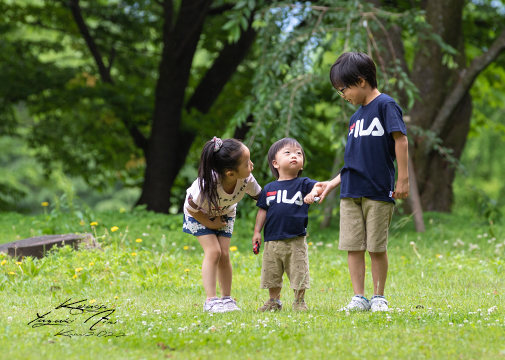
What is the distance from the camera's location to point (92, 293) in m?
4.26

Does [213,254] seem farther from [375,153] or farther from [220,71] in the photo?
[220,71]

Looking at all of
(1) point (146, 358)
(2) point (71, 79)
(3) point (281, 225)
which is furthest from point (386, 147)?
(2) point (71, 79)

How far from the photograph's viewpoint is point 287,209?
3.63 meters

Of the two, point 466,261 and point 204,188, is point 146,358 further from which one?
point 466,261

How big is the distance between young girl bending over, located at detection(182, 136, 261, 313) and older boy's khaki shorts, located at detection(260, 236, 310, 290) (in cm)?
34

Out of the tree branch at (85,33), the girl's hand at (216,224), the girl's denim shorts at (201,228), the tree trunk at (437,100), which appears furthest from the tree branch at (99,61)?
the girl's hand at (216,224)

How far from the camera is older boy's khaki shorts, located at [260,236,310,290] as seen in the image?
3.59 meters

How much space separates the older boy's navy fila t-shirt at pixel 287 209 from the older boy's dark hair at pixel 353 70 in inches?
28.7

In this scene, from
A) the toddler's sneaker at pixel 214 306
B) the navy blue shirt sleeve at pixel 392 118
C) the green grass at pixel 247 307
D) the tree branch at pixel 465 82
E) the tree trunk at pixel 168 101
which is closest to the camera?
the green grass at pixel 247 307

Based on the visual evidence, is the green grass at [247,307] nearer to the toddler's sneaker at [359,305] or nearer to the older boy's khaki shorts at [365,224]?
the toddler's sneaker at [359,305]

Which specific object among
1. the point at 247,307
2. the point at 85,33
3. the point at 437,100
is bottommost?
the point at 247,307

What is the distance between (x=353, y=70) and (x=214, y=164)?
44.9 inches

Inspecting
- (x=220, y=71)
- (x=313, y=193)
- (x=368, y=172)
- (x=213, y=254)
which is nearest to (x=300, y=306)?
(x=213, y=254)

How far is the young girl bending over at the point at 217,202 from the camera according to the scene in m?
3.57
